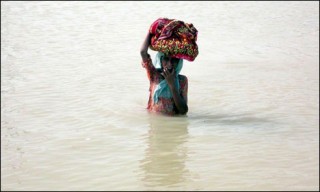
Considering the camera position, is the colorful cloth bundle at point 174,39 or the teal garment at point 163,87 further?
the teal garment at point 163,87

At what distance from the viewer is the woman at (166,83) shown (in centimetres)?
689

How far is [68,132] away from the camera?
6539 mm

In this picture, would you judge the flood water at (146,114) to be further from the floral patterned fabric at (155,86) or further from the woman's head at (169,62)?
the woman's head at (169,62)

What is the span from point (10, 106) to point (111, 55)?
3923 mm

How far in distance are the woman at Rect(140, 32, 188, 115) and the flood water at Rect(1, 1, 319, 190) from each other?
0.48ft

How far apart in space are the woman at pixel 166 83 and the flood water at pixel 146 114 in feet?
0.48

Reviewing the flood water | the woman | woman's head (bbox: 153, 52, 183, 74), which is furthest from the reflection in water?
woman's head (bbox: 153, 52, 183, 74)

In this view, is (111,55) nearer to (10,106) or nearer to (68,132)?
(10,106)

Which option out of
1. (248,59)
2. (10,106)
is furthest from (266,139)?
(248,59)

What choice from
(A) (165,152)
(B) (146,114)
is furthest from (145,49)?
(A) (165,152)

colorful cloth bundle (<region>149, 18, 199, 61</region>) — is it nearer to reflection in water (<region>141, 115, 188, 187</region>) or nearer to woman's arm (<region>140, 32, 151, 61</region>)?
woman's arm (<region>140, 32, 151, 61</region>)

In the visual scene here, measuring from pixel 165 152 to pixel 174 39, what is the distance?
138 cm

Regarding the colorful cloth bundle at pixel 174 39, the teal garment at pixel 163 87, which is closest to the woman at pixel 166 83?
the teal garment at pixel 163 87

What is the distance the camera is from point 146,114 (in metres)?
→ 7.34
